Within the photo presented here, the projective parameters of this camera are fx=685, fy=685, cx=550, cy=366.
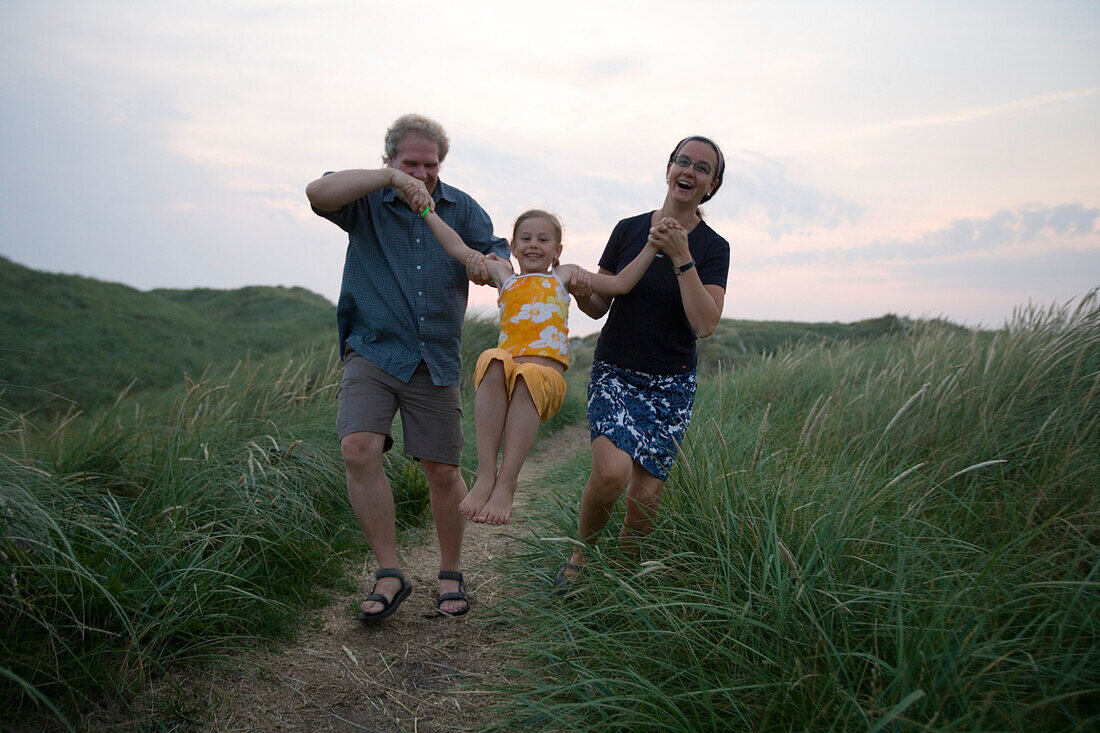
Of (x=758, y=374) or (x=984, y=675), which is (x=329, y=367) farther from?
(x=984, y=675)

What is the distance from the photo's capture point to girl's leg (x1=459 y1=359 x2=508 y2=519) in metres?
3.12

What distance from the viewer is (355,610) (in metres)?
3.52

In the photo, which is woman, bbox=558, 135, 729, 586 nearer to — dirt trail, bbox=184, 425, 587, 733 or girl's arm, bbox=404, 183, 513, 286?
girl's arm, bbox=404, 183, 513, 286

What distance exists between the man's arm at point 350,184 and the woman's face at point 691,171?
1.30 m

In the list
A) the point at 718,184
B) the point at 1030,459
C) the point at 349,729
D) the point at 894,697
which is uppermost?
the point at 718,184

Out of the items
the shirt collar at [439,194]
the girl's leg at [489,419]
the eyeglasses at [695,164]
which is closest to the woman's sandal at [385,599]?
the girl's leg at [489,419]

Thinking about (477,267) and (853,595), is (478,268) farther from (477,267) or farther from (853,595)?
(853,595)

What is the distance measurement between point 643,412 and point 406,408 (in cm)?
126

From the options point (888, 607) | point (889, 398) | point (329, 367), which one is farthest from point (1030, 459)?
point (329, 367)

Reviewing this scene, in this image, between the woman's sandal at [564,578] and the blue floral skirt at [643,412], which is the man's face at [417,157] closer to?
the blue floral skirt at [643,412]

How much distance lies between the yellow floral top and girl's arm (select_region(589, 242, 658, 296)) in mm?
187

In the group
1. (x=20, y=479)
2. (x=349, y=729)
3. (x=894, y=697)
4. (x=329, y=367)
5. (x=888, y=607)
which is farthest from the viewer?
(x=329, y=367)

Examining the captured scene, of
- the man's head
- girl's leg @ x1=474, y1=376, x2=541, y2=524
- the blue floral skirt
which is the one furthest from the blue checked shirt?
the blue floral skirt

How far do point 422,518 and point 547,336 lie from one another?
228 cm
